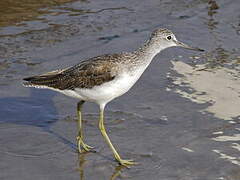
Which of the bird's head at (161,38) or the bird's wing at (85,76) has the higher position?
the bird's head at (161,38)

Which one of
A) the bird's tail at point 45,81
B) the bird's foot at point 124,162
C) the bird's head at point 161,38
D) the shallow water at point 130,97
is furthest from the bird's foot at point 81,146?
the bird's head at point 161,38

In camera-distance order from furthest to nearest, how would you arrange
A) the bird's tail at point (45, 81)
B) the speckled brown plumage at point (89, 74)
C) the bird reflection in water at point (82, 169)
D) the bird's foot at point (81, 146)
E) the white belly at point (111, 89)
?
the bird's tail at point (45, 81)
the bird's foot at point (81, 146)
the speckled brown plumage at point (89, 74)
the white belly at point (111, 89)
the bird reflection in water at point (82, 169)

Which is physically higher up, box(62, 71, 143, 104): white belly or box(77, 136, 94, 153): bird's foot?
box(62, 71, 143, 104): white belly

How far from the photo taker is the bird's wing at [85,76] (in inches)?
294

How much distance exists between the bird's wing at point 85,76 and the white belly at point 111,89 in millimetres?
62

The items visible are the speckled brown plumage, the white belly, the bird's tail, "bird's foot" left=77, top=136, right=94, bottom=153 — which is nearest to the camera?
the white belly

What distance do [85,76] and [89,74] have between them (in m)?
0.06

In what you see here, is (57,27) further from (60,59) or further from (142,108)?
(142,108)

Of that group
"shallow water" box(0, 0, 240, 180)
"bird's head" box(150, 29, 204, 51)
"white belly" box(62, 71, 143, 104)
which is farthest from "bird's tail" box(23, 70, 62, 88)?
"bird's head" box(150, 29, 204, 51)

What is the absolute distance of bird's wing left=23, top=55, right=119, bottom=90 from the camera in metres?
7.46

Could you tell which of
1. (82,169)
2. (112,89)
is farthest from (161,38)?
(82,169)

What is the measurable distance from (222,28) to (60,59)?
362 centimetres

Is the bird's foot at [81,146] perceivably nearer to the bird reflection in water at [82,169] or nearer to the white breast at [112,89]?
the bird reflection in water at [82,169]

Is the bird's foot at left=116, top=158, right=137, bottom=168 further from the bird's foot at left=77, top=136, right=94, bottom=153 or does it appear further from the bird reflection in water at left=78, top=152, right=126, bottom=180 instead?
the bird's foot at left=77, top=136, right=94, bottom=153
